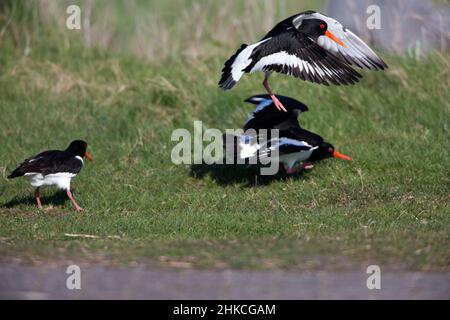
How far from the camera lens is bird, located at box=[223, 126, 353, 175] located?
855 cm

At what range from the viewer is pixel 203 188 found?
342 inches

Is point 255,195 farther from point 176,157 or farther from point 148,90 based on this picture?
point 148,90

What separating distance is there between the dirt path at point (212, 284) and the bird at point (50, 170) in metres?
2.03

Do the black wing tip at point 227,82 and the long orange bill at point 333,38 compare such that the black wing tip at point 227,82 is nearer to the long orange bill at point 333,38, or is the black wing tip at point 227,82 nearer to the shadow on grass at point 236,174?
the shadow on grass at point 236,174

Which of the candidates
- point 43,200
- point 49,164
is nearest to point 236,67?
point 49,164

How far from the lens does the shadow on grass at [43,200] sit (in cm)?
827

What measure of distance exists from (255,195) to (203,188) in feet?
1.97

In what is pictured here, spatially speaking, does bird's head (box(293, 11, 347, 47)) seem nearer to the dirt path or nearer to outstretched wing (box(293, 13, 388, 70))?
outstretched wing (box(293, 13, 388, 70))

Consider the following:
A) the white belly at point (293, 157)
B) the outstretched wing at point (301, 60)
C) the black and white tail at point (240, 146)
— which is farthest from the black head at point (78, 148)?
the white belly at point (293, 157)

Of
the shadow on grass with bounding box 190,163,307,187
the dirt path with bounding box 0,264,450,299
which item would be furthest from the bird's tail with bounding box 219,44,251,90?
the dirt path with bounding box 0,264,450,299

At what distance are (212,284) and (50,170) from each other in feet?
9.26

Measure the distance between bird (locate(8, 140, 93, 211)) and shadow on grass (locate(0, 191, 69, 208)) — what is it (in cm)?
20

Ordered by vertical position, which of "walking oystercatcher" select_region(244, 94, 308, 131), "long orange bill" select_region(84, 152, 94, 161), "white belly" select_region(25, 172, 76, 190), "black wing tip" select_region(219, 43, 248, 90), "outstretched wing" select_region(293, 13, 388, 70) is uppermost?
"outstretched wing" select_region(293, 13, 388, 70)
